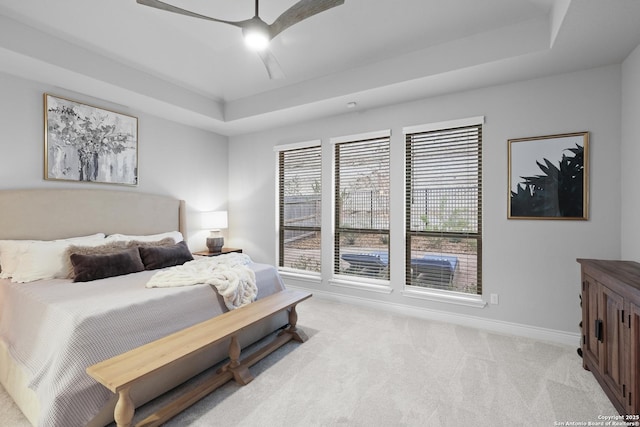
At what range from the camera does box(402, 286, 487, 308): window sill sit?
3227 millimetres

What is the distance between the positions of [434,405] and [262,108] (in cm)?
364

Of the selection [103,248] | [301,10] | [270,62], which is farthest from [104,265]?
[301,10]

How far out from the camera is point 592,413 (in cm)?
185

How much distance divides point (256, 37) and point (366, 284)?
9.88 ft

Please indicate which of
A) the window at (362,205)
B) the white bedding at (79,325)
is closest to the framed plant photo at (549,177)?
the window at (362,205)

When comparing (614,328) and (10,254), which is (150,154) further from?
(614,328)

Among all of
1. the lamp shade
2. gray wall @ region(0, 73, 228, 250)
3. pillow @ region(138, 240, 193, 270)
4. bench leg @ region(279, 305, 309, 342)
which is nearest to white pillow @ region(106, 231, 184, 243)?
pillow @ region(138, 240, 193, 270)

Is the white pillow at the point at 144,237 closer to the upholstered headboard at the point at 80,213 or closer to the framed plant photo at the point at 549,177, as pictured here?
the upholstered headboard at the point at 80,213

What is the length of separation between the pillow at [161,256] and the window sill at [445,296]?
2628 millimetres

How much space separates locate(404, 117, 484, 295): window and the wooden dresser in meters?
1.06

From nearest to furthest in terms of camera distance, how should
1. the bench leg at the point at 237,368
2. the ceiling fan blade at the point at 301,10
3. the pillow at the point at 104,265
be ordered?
the ceiling fan blade at the point at 301,10, the bench leg at the point at 237,368, the pillow at the point at 104,265

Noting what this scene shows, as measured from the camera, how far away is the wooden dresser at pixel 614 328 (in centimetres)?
161

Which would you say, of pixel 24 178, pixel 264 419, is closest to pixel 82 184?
pixel 24 178

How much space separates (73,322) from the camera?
5.56 ft
